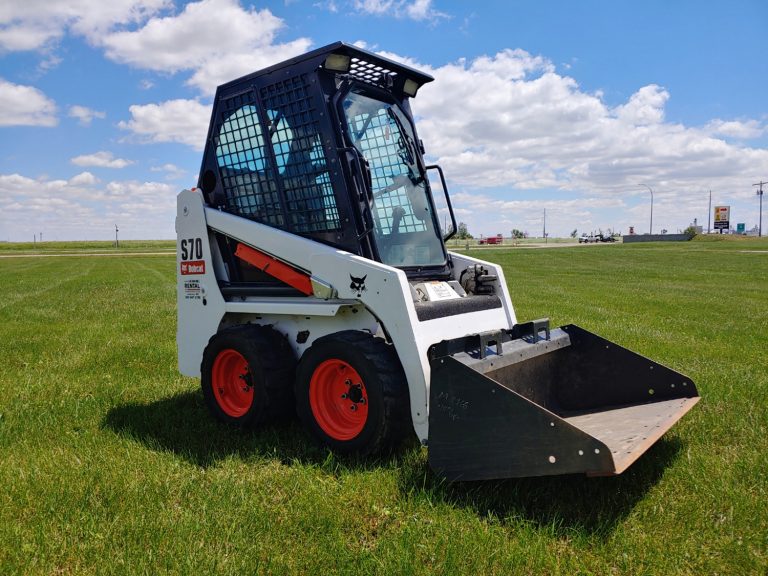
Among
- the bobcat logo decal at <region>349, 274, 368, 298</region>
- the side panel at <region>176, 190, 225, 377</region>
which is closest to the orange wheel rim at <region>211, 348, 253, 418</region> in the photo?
the side panel at <region>176, 190, 225, 377</region>

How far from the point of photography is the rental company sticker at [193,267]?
5078mm

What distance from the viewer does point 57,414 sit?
504 cm

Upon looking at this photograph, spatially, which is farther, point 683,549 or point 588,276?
point 588,276

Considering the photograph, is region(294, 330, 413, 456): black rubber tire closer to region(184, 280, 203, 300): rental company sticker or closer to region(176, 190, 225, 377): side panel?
region(176, 190, 225, 377): side panel

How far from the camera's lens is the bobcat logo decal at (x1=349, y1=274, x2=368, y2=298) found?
13.0 ft

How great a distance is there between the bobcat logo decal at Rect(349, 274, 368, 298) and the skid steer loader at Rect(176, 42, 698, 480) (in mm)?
10

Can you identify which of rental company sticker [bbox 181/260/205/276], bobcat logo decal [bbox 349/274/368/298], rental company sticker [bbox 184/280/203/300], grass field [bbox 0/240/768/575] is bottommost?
grass field [bbox 0/240/768/575]

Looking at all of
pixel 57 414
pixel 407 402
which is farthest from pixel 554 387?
pixel 57 414

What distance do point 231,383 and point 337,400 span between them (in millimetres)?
1175

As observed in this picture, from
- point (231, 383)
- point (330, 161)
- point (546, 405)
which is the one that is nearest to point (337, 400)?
point (231, 383)

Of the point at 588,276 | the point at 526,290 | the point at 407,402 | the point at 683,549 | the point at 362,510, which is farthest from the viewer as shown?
the point at 588,276

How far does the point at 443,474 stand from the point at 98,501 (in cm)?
190

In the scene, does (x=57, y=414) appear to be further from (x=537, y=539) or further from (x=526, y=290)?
(x=526, y=290)

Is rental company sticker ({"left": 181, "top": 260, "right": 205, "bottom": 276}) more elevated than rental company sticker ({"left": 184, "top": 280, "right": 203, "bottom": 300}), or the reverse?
rental company sticker ({"left": 181, "top": 260, "right": 205, "bottom": 276})
